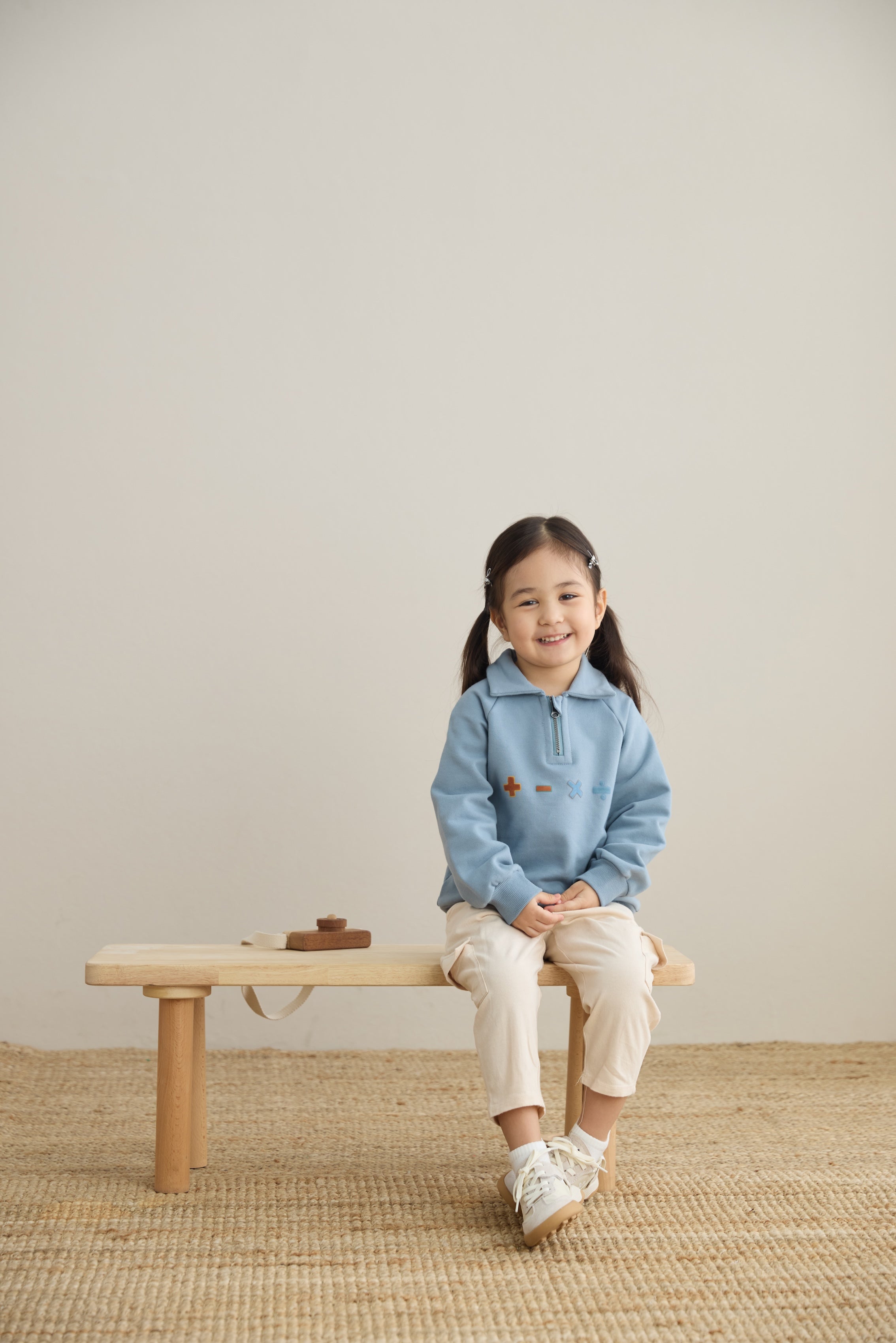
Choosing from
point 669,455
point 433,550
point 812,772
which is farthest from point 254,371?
point 812,772

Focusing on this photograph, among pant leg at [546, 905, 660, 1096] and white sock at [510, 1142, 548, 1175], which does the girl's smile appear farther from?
white sock at [510, 1142, 548, 1175]

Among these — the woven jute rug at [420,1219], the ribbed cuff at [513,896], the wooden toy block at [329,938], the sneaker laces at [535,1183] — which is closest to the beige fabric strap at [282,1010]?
the wooden toy block at [329,938]

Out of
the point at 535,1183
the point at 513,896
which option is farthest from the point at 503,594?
the point at 535,1183

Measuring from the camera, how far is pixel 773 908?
7.93 feet

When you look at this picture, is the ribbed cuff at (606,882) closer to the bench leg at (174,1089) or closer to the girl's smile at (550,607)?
the girl's smile at (550,607)

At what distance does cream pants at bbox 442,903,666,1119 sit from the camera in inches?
56.4

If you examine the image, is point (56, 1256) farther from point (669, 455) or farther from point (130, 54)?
point (130, 54)

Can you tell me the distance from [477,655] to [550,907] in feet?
1.46

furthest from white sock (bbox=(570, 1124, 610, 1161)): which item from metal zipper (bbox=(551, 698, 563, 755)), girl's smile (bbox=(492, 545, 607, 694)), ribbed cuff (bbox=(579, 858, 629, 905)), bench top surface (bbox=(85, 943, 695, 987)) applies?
girl's smile (bbox=(492, 545, 607, 694))

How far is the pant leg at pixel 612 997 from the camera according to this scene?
1.46m

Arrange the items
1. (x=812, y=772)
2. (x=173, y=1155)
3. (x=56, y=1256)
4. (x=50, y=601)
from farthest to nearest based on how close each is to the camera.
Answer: (x=812, y=772)
(x=50, y=601)
(x=173, y=1155)
(x=56, y=1256)

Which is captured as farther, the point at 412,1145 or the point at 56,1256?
the point at 412,1145

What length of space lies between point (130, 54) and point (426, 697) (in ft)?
4.80

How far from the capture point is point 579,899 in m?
1.57
